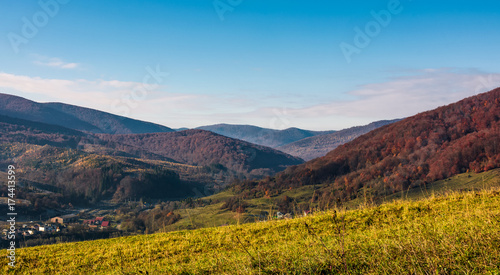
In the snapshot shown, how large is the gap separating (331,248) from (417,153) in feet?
371

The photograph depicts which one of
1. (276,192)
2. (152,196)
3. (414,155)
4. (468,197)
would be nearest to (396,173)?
(414,155)

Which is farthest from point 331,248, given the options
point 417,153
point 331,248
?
point 417,153

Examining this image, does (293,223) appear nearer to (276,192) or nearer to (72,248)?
(72,248)

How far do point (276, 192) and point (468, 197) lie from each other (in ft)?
401

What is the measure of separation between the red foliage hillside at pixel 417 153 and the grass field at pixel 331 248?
66504mm

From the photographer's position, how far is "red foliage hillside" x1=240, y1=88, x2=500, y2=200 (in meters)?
86.4

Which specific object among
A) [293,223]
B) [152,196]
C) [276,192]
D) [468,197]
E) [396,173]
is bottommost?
[152,196]

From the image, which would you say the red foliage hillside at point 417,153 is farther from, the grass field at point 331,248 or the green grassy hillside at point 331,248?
the green grassy hillside at point 331,248

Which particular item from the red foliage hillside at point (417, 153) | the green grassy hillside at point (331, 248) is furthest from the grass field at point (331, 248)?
the red foliage hillside at point (417, 153)

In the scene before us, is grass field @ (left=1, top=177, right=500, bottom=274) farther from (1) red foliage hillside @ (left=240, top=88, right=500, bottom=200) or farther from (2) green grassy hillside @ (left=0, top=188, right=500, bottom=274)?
(1) red foliage hillside @ (left=240, top=88, right=500, bottom=200)

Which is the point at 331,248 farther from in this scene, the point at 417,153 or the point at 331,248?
the point at 417,153

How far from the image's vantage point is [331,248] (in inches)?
193

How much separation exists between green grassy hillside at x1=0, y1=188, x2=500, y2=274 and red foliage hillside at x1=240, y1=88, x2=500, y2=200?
2623 inches

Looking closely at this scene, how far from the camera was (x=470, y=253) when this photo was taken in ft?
12.5
